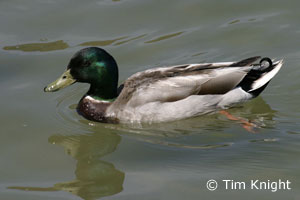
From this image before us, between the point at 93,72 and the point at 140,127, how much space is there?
101 cm

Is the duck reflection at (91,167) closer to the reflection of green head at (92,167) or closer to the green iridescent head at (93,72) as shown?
the reflection of green head at (92,167)

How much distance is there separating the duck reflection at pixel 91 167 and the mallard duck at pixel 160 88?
46cm

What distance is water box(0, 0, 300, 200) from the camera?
629 centimetres

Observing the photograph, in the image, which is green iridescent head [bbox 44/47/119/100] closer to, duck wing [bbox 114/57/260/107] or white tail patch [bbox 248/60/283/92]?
duck wing [bbox 114/57/260/107]

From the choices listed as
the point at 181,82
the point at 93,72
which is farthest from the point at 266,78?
the point at 93,72

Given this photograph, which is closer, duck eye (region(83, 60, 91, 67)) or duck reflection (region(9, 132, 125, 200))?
duck reflection (region(9, 132, 125, 200))

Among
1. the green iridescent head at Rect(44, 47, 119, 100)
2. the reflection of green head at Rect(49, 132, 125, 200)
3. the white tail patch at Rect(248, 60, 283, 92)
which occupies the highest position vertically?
the green iridescent head at Rect(44, 47, 119, 100)

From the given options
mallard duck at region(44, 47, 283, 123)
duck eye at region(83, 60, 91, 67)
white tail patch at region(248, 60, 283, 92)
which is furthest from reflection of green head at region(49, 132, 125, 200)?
white tail patch at region(248, 60, 283, 92)

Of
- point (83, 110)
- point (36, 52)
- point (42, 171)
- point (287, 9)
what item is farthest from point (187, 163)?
point (287, 9)

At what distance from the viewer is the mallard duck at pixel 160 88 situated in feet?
25.4

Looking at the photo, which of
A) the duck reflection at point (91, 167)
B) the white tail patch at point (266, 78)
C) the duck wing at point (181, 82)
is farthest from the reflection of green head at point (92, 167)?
the white tail patch at point (266, 78)

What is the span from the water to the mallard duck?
0.17 m

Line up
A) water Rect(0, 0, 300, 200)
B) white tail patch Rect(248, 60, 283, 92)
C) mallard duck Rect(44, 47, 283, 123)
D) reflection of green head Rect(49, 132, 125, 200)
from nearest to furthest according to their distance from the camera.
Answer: reflection of green head Rect(49, 132, 125, 200) < water Rect(0, 0, 300, 200) < mallard duck Rect(44, 47, 283, 123) < white tail patch Rect(248, 60, 283, 92)

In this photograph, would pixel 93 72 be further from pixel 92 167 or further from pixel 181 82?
pixel 92 167
